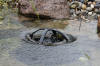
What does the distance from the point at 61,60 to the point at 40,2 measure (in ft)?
12.9

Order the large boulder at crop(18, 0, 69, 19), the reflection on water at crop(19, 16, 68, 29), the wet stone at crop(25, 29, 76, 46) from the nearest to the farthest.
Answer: the wet stone at crop(25, 29, 76, 46), the reflection on water at crop(19, 16, 68, 29), the large boulder at crop(18, 0, 69, 19)

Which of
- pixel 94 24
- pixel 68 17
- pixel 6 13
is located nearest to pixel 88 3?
pixel 68 17

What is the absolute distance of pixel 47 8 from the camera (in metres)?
7.61

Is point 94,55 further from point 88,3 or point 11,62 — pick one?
point 88,3

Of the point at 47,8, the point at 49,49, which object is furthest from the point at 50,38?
the point at 47,8

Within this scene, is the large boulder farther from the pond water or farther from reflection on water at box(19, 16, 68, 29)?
the pond water

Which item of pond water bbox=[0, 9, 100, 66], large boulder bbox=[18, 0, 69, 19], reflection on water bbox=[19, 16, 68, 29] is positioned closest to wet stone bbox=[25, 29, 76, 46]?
pond water bbox=[0, 9, 100, 66]

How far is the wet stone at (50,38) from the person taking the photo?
5.07 metres

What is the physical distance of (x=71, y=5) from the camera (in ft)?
29.3

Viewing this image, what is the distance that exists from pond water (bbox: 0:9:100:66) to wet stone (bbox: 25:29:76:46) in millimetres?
151

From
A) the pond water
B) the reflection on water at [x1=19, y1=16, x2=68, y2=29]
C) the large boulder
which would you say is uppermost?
the large boulder

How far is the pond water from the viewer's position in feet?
13.7

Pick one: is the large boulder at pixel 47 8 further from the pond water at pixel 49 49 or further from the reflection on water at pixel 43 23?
the pond water at pixel 49 49

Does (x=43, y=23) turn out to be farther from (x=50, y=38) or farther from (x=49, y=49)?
(x=49, y=49)
